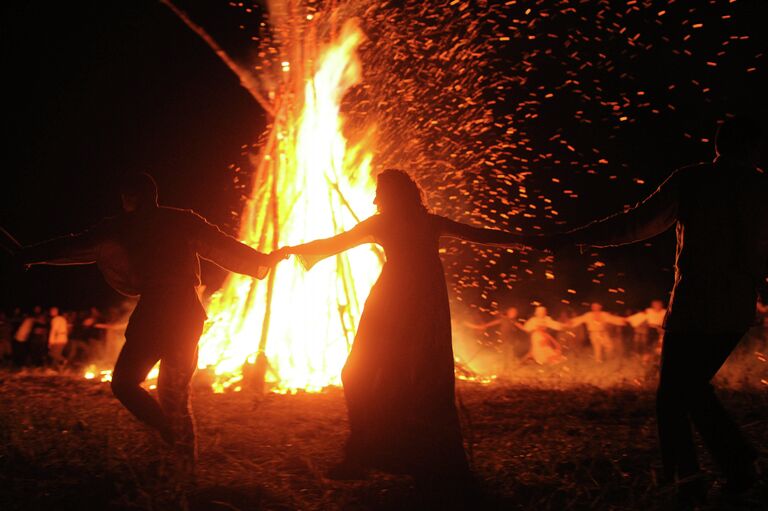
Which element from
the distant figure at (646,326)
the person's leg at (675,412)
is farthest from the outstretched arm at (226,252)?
the distant figure at (646,326)

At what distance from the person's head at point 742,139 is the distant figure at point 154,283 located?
11.7 ft

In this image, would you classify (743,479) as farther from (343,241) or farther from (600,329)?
(600,329)

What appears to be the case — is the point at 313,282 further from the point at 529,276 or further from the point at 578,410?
the point at 529,276

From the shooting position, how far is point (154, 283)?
4789 millimetres

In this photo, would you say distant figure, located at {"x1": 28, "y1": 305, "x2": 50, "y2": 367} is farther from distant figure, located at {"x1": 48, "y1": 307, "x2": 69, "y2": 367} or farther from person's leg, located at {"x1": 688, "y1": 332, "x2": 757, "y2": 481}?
person's leg, located at {"x1": 688, "y1": 332, "x2": 757, "y2": 481}

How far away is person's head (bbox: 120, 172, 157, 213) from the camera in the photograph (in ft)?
16.2

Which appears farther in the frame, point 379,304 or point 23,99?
point 23,99

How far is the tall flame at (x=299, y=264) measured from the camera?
8508 mm

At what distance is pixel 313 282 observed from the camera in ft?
28.3

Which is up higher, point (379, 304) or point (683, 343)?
point (379, 304)

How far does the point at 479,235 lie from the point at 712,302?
169 cm

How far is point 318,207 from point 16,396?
13.5ft

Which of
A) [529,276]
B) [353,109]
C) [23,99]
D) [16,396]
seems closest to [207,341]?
[16,396]

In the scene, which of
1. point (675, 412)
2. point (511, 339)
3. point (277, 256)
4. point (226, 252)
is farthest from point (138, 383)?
point (511, 339)
